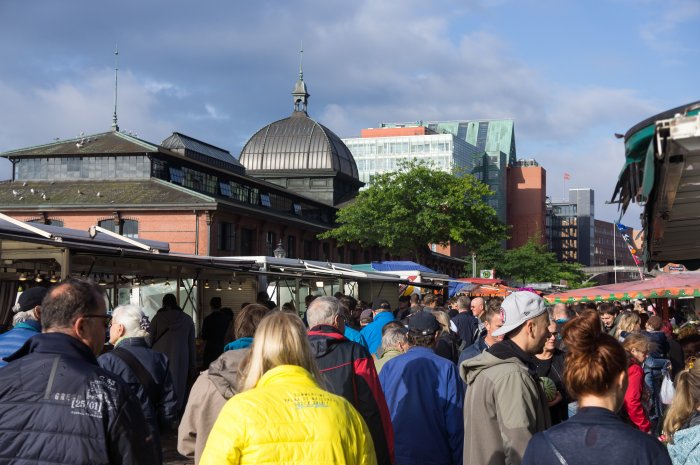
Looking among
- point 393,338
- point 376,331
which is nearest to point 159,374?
point 393,338

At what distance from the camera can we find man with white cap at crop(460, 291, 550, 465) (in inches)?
193

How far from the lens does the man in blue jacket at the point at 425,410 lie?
662 cm

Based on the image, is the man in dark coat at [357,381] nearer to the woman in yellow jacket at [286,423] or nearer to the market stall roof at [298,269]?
the woman in yellow jacket at [286,423]

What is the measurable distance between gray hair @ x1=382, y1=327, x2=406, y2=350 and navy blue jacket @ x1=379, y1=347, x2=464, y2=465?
2.38ft

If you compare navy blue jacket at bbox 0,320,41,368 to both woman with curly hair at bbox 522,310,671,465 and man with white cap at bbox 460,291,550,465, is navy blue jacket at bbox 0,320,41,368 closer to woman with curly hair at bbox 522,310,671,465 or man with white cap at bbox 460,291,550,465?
man with white cap at bbox 460,291,550,465

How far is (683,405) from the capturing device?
5430 mm

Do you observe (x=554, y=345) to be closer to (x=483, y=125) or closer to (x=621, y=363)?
(x=621, y=363)

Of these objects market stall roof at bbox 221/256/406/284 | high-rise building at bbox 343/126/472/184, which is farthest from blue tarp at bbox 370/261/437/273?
high-rise building at bbox 343/126/472/184

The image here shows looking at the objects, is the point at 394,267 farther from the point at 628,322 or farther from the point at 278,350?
the point at 278,350

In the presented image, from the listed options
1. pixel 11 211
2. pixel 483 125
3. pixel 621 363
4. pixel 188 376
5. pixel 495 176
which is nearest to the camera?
pixel 621 363

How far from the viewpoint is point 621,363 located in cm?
372

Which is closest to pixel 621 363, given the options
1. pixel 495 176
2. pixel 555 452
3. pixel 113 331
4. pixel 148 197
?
pixel 555 452

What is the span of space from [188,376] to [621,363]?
10.3 metres

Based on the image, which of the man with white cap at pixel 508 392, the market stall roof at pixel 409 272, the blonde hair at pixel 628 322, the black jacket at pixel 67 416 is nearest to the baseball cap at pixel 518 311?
the man with white cap at pixel 508 392
